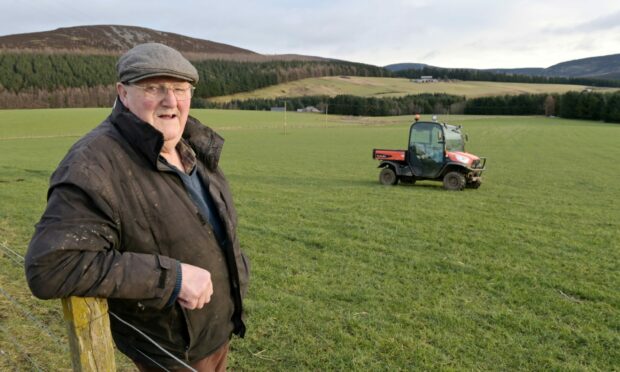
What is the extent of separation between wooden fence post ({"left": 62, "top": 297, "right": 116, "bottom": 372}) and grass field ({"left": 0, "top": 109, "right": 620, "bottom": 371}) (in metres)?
2.20

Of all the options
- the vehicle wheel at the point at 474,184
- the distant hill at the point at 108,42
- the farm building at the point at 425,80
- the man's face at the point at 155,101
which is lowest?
the vehicle wheel at the point at 474,184

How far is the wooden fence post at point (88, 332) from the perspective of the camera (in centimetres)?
160

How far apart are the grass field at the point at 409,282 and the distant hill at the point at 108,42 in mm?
98557

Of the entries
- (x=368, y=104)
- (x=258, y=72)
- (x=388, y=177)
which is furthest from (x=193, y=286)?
(x=258, y=72)

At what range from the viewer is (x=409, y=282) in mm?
5512

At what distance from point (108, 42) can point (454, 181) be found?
12565 cm

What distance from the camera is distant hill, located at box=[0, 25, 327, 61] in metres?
98.2

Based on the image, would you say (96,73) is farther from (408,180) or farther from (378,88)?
(408,180)

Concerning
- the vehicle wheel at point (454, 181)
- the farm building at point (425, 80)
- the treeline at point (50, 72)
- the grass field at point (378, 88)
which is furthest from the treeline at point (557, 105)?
the treeline at point (50, 72)

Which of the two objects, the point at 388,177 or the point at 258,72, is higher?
the point at 258,72

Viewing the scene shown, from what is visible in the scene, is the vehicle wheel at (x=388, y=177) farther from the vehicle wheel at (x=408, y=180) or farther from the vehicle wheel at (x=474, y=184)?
the vehicle wheel at (x=474, y=184)

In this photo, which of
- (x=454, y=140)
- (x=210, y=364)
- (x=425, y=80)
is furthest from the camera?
(x=425, y=80)

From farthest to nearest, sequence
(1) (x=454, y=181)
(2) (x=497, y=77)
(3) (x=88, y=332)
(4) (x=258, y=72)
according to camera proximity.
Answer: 1. (2) (x=497, y=77)
2. (4) (x=258, y=72)
3. (1) (x=454, y=181)
4. (3) (x=88, y=332)

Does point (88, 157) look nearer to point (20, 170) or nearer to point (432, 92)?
point (20, 170)
